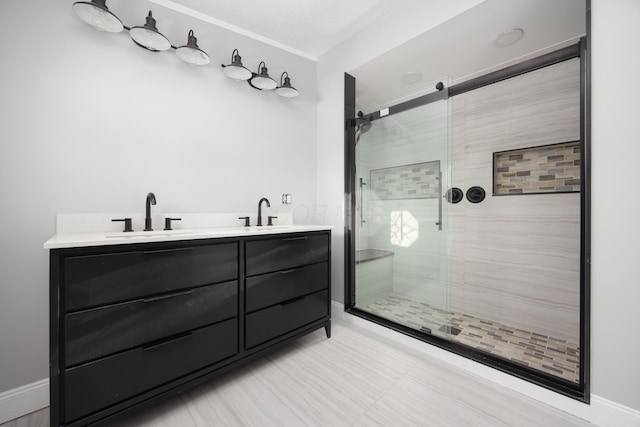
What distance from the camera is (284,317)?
1.83 m

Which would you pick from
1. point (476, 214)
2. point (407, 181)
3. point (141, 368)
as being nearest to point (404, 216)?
point (407, 181)

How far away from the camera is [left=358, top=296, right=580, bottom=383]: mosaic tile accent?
1.80 m

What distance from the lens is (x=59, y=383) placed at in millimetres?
1054

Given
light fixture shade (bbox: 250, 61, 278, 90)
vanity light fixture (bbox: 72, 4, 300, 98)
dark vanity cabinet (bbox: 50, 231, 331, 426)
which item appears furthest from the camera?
light fixture shade (bbox: 250, 61, 278, 90)

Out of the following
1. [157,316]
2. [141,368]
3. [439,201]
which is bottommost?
[141,368]

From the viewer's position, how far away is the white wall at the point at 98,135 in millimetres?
1408

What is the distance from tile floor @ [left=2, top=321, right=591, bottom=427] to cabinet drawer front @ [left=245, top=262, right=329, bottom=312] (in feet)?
1.58

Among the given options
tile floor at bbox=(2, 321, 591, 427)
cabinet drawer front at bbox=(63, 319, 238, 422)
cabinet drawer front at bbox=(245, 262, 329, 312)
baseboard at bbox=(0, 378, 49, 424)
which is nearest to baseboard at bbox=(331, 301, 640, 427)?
tile floor at bbox=(2, 321, 591, 427)

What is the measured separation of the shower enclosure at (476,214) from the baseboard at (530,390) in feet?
0.24

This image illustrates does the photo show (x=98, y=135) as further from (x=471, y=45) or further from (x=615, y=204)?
(x=615, y=204)

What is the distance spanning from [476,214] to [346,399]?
6.92ft

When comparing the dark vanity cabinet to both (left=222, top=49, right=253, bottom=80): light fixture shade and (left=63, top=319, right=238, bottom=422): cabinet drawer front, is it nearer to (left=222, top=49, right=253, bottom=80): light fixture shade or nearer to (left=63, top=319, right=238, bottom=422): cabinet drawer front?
(left=63, top=319, right=238, bottom=422): cabinet drawer front

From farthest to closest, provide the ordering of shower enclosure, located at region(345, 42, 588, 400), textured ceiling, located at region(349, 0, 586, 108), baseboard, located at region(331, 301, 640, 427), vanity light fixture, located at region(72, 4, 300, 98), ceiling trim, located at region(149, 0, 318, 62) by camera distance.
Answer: shower enclosure, located at region(345, 42, 588, 400), ceiling trim, located at region(149, 0, 318, 62), textured ceiling, located at region(349, 0, 586, 108), vanity light fixture, located at region(72, 4, 300, 98), baseboard, located at region(331, 301, 640, 427)

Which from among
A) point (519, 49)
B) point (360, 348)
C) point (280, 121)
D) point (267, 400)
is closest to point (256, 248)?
point (267, 400)
